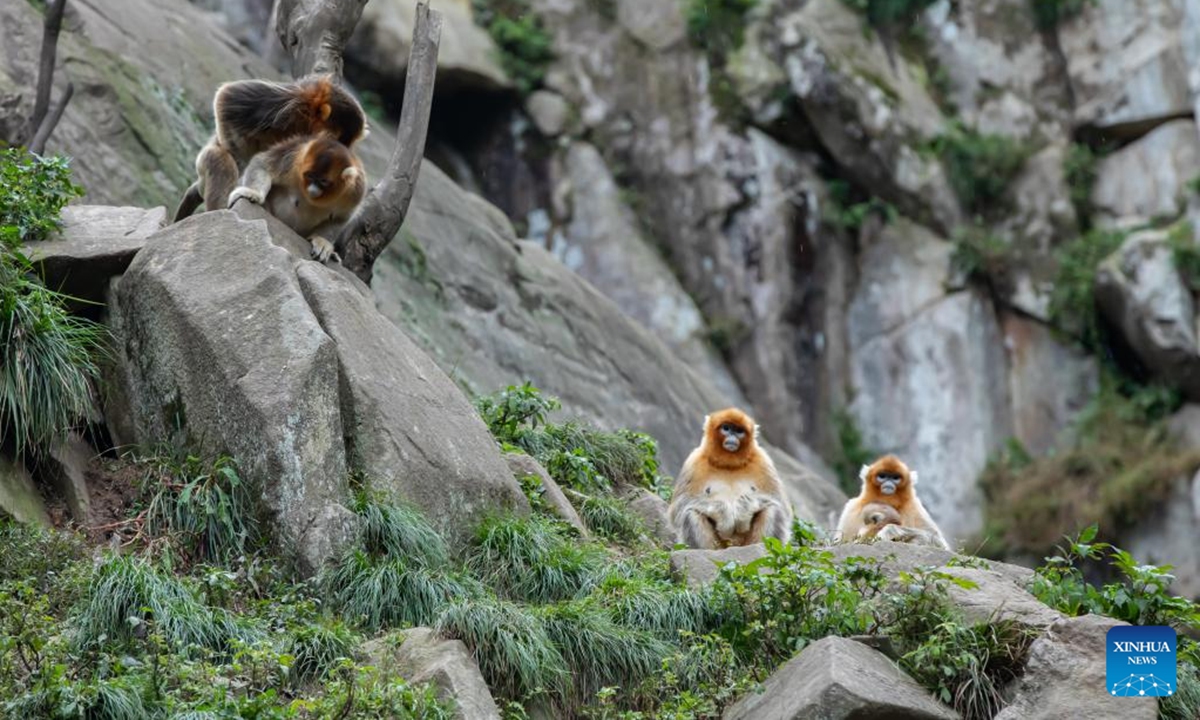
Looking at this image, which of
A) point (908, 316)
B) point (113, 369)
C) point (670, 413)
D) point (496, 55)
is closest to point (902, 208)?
point (908, 316)

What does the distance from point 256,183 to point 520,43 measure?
13.6 metres

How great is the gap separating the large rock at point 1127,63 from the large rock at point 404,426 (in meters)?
16.1

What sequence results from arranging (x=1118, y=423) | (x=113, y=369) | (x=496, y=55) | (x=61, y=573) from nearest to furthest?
(x=61, y=573)
(x=113, y=369)
(x=1118, y=423)
(x=496, y=55)

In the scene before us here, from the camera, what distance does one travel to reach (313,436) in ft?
28.8

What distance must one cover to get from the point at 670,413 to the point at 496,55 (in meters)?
8.46

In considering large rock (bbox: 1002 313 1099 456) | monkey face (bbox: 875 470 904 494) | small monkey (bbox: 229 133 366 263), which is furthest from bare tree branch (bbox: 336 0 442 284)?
large rock (bbox: 1002 313 1099 456)

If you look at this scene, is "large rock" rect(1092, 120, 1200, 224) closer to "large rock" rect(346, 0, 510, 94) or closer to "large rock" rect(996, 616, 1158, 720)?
"large rock" rect(346, 0, 510, 94)

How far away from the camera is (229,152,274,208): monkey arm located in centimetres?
1058

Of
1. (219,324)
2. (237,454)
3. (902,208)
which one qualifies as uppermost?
(902,208)

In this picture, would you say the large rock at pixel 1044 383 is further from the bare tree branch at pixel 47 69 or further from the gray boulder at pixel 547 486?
the bare tree branch at pixel 47 69

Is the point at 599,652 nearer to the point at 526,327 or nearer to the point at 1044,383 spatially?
the point at 526,327

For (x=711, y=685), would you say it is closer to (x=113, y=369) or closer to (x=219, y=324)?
(x=219, y=324)

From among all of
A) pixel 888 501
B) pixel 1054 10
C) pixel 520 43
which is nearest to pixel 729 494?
pixel 888 501

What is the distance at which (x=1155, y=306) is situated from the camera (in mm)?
21891
